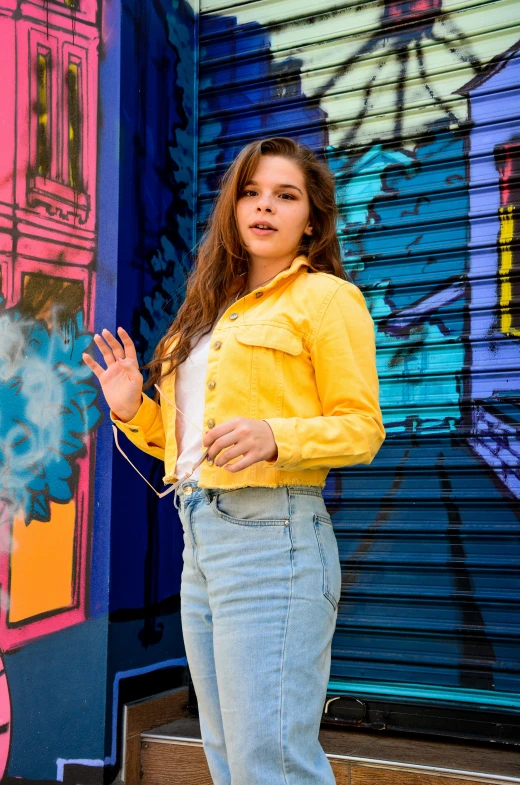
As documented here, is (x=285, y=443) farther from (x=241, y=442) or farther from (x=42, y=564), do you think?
(x=42, y=564)

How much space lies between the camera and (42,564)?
11.7 feet

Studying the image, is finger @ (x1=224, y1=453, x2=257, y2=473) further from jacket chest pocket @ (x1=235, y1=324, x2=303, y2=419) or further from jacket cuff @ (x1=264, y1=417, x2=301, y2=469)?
jacket chest pocket @ (x1=235, y1=324, x2=303, y2=419)

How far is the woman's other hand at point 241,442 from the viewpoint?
189cm

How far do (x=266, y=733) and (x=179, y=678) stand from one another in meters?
2.01


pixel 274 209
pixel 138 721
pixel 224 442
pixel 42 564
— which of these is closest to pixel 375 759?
pixel 138 721

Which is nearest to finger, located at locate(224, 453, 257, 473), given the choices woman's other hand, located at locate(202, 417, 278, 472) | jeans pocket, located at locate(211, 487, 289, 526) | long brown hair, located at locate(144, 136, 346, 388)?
woman's other hand, located at locate(202, 417, 278, 472)

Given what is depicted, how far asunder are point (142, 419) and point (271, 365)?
1.69ft

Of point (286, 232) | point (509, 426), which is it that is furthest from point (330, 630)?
point (509, 426)

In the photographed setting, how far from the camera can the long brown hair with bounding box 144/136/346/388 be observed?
2379mm

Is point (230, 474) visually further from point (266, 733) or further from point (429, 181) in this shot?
point (429, 181)

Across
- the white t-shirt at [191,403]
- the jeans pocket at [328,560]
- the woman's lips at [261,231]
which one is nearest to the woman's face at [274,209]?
the woman's lips at [261,231]

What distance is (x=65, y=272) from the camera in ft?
12.0

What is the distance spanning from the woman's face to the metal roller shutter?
132 centimetres

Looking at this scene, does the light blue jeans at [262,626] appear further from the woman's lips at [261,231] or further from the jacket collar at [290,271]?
the woman's lips at [261,231]
